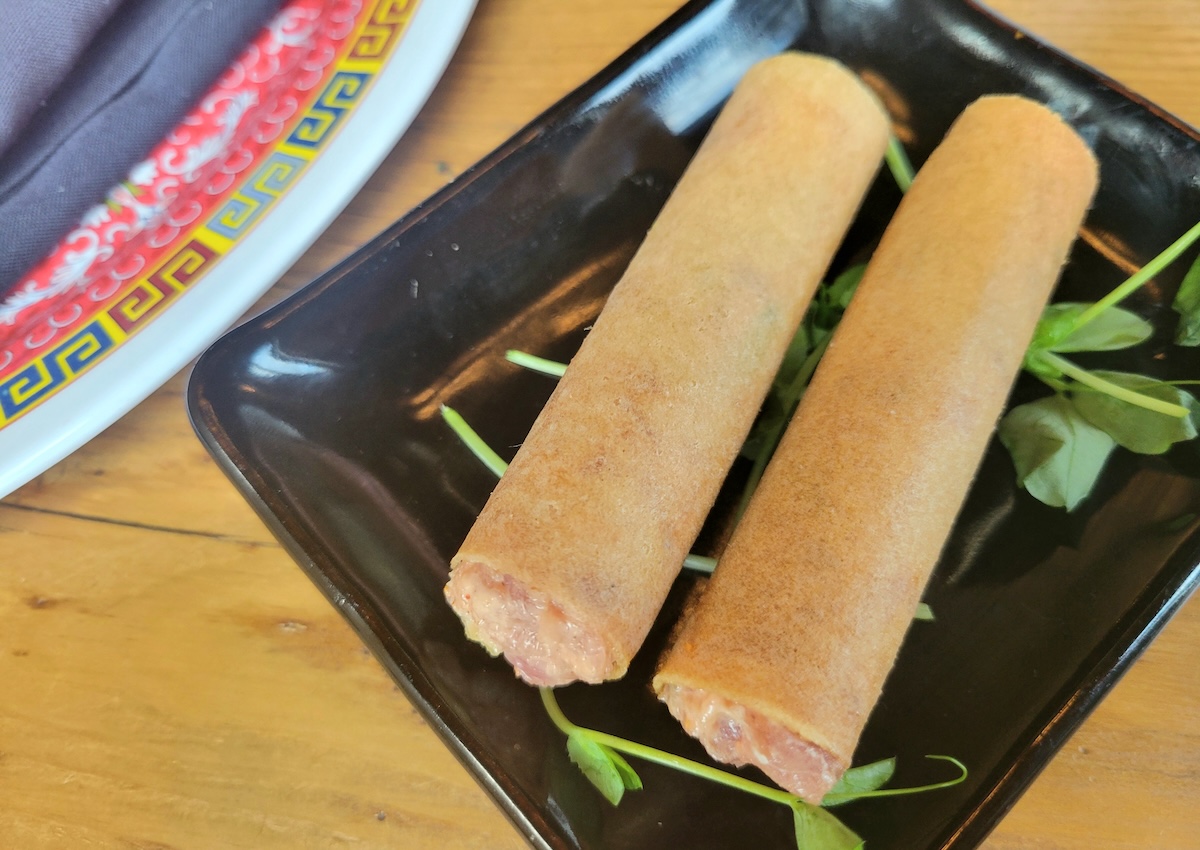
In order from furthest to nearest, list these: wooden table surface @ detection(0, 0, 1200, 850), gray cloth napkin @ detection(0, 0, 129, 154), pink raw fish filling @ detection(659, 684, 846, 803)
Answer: gray cloth napkin @ detection(0, 0, 129, 154) → wooden table surface @ detection(0, 0, 1200, 850) → pink raw fish filling @ detection(659, 684, 846, 803)

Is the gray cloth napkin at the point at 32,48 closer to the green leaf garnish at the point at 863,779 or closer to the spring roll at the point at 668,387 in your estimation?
the spring roll at the point at 668,387

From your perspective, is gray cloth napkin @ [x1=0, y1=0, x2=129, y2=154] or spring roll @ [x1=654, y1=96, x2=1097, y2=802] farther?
gray cloth napkin @ [x1=0, y1=0, x2=129, y2=154]

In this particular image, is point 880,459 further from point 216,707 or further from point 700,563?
point 216,707

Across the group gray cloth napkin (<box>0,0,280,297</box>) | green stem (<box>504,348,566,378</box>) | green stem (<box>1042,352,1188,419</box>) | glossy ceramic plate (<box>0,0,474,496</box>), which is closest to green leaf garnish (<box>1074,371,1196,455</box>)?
green stem (<box>1042,352,1188,419</box>)

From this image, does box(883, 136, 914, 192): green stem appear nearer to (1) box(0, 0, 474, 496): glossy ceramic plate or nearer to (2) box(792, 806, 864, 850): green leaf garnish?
(1) box(0, 0, 474, 496): glossy ceramic plate

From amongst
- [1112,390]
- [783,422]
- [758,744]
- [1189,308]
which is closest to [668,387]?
[783,422]

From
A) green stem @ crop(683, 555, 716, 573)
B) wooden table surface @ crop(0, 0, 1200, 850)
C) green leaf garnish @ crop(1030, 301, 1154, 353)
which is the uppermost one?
green leaf garnish @ crop(1030, 301, 1154, 353)
